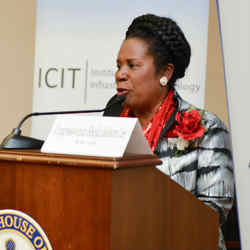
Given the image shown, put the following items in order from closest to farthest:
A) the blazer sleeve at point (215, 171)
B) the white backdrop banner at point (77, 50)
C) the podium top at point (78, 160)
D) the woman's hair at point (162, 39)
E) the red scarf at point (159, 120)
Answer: the podium top at point (78, 160) → the blazer sleeve at point (215, 171) → the red scarf at point (159, 120) → the woman's hair at point (162, 39) → the white backdrop banner at point (77, 50)

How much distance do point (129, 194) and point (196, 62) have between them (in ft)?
6.46

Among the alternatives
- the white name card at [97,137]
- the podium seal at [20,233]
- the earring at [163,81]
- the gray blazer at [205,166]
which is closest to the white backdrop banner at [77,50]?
the earring at [163,81]

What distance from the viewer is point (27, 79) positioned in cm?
393

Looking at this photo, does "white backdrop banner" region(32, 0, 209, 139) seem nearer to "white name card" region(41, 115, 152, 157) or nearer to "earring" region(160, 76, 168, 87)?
"earring" region(160, 76, 168, 87)

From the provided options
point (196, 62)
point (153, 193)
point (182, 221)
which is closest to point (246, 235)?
point (182, 221)

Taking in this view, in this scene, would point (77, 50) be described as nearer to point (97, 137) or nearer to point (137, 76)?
point (137, 76)

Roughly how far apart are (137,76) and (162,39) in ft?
0.72

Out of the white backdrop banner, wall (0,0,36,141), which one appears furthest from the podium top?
wall (0,0,36,141)

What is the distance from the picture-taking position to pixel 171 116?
230 cm

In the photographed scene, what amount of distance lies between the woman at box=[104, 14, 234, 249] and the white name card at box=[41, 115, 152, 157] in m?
0.79

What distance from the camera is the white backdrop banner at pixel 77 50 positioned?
3307mm

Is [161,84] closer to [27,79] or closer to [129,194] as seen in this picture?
[129,194]

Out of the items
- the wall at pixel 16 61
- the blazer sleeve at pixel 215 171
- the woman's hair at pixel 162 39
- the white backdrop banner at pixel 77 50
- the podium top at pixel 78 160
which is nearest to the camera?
the podium top at pixel 78 160

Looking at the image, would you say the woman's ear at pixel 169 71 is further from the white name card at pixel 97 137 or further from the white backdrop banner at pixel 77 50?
the white name card at pixel 97 137
